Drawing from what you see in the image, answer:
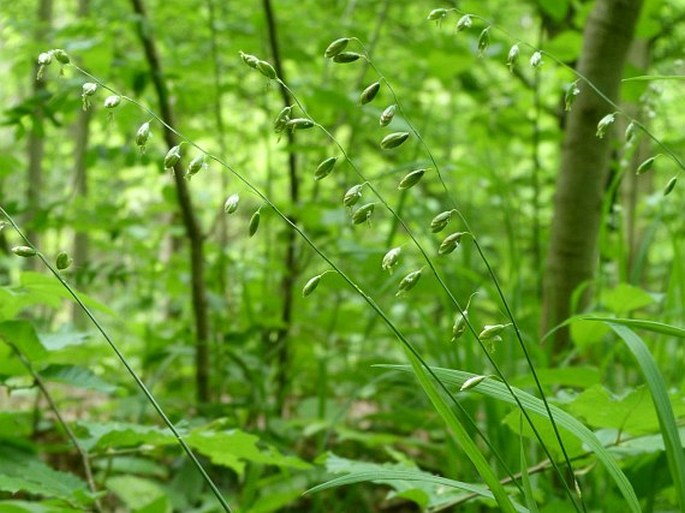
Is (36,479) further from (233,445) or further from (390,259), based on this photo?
(390,259)

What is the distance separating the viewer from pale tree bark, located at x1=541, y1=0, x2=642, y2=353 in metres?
1.63

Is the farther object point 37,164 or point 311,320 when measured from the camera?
point 37,164

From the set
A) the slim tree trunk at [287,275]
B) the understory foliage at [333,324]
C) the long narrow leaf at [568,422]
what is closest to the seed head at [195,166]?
the understory foliage at [333,324]

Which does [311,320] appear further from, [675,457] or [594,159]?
[675,457]

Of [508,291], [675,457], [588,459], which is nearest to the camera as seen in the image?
[675,457]

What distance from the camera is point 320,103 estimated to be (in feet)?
6.73

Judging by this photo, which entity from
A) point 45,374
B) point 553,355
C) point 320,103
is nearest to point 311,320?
point 320,103

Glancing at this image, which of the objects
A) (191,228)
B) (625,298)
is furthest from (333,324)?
(625,298)

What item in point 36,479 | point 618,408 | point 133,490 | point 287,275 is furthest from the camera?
point 287,275

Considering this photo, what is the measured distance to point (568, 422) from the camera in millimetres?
774

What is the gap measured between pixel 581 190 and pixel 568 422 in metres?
0.99

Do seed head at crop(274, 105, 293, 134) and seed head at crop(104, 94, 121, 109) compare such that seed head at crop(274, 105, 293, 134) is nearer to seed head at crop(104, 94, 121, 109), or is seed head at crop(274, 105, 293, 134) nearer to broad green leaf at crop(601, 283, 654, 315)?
seed head at crop(104, 94, 121, 109)

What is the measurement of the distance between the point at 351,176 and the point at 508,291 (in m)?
1.31

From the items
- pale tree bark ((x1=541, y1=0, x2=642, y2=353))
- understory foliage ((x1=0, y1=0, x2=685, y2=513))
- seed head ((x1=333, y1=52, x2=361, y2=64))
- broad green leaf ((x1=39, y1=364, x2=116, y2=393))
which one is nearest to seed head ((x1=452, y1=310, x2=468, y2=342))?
understory foliage ((x1=0, y1=0, x2=685, y2=513))
